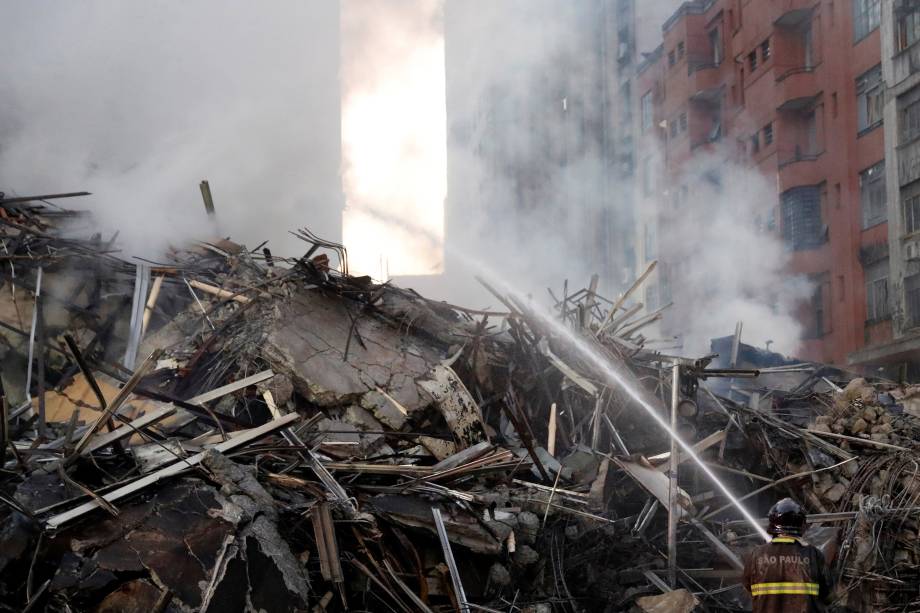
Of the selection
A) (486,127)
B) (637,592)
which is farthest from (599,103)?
(637,592)

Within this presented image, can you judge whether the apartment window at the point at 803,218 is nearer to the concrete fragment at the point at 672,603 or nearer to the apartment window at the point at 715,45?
the apartment window at the point at 715,45

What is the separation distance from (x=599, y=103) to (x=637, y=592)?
41033mm

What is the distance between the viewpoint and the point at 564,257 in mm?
45031

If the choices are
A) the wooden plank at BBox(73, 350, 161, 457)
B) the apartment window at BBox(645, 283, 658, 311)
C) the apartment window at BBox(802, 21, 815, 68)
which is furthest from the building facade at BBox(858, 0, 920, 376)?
Result: the wooden plank at BBox(73, 350, 161, 457)

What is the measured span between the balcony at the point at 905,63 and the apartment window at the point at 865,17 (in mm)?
1694

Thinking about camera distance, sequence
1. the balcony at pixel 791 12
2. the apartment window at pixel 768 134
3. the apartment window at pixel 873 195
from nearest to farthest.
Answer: the apartment window at pixel 873 195
the balcony at pixel 791 12
the apartment window at pixel 768 134

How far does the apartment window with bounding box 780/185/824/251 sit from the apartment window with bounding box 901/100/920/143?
183 inches

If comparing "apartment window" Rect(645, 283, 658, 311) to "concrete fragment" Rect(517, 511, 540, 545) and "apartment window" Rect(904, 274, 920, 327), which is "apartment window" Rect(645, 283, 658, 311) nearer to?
"apartment window" Rect(904, 274, 920, 327)

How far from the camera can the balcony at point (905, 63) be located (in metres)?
23.9

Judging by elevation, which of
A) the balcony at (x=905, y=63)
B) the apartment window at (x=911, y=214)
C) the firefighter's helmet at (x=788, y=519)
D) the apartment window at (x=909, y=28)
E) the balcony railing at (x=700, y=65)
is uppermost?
the balcony railing at (x=700, y=65)

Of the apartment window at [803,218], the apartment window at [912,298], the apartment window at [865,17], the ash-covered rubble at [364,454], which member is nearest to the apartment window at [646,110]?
the apartment window at [803,218]

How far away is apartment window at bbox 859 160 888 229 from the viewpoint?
26.0 metres

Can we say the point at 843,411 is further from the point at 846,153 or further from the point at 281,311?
the point at 846,153

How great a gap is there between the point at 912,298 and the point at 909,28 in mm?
6900
